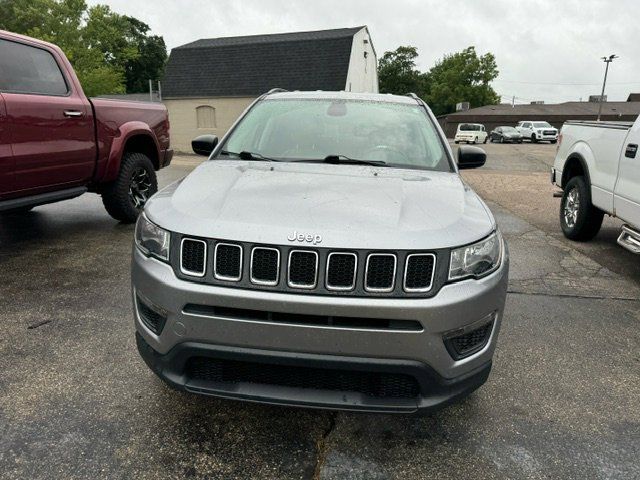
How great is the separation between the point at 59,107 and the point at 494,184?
10424mm

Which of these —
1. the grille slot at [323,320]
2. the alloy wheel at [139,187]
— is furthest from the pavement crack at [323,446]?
the alloy wheel at [139,187]

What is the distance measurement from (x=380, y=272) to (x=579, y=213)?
4968 millimetres

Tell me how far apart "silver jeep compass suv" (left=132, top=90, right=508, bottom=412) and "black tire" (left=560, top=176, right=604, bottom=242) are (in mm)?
4189

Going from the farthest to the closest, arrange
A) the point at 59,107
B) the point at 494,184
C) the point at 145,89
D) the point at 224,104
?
1. the point at 145,89
2. the point at 224,104
3. the point at 494,184
4. the point at 59,107

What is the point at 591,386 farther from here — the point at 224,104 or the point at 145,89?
the point at 145,89

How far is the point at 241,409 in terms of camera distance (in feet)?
8.42

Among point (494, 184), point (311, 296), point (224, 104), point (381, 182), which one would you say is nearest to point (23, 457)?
point (311, 296)

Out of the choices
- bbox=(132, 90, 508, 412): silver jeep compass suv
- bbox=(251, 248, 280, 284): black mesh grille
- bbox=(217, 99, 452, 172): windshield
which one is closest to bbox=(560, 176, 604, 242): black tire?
bbox=(217, 99, 452, 172): windshield

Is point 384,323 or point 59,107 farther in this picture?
point 59,107

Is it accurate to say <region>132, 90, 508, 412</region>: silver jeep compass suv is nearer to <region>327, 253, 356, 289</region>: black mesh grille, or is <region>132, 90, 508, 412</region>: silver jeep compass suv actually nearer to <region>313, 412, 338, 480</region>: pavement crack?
<region>327, 253, 356, 289</region>: black mesh grille

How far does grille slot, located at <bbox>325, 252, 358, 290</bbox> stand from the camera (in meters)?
1.95

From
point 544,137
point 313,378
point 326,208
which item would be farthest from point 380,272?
point 544,137

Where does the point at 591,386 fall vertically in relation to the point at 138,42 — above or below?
below

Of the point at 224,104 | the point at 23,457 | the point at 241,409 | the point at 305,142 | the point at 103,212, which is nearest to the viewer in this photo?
the point at 23,457
